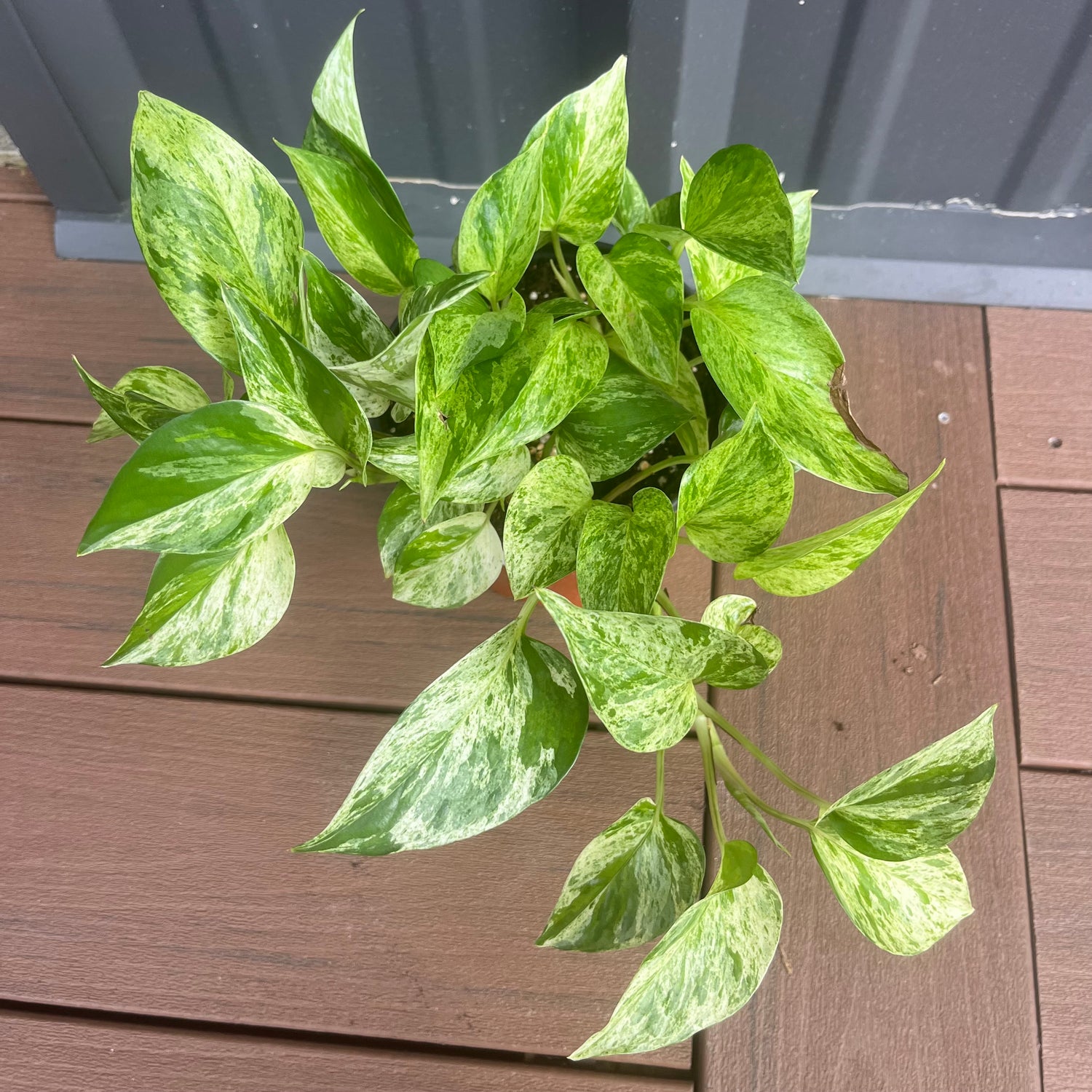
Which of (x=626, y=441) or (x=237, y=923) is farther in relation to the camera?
(x=237, y=923)

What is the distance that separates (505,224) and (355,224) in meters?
0.07

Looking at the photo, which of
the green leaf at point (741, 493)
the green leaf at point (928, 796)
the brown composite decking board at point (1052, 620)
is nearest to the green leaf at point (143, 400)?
the green leaf at point (741, 493)

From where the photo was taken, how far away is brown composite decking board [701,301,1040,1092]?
536mm

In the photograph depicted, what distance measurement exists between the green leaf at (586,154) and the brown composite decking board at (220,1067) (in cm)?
49

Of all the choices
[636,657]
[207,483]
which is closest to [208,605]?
[207,483]

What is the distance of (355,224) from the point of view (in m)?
0.38

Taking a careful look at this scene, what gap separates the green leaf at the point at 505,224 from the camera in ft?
1.08

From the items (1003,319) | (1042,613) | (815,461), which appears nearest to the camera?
(815,461)

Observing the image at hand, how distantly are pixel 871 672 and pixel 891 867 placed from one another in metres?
0.27

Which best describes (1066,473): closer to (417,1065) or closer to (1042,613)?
(1042,613)

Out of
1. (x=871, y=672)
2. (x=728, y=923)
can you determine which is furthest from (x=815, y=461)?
(x=871, y=672)

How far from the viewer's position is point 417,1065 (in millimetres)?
543

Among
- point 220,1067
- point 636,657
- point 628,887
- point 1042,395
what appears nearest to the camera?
point 636,657

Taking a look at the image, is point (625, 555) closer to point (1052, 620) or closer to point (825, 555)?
point (825, 555)
